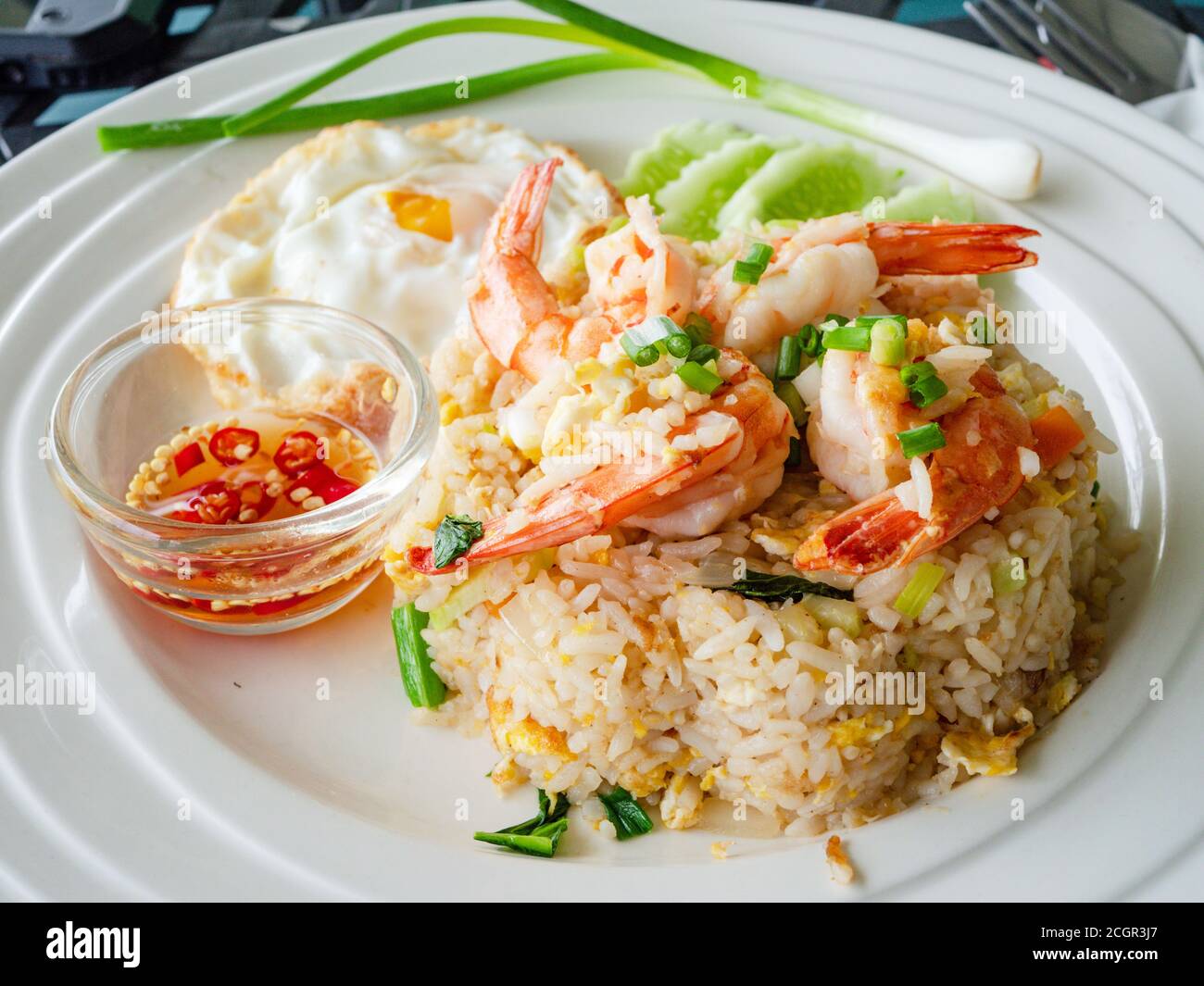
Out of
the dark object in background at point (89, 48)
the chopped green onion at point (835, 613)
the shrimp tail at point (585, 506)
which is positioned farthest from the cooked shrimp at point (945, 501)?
the dark object in background at point (89, 48)

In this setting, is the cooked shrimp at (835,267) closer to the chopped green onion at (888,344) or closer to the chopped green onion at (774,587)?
the chopped green onion at (888,344)

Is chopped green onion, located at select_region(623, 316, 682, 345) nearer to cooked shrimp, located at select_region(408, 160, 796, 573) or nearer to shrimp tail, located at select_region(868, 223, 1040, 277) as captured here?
cooked shrimp, located at select_region(408, 160, 796, 573)

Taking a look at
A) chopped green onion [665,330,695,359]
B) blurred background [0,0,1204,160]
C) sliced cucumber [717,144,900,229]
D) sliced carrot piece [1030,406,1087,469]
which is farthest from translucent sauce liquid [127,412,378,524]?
blurred background [0,0,1204,160]

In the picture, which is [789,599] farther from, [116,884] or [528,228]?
[116,884]

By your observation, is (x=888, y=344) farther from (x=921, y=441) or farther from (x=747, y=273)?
(x=747, y=273)

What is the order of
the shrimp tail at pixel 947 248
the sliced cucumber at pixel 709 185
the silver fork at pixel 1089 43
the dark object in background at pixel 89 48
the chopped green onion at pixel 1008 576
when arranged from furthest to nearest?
the dark object in background at pixel 89 48 < the silver fork at pixel 1089 43 < the sliced cucumber at pixel 709 185 < the shrimp tail at pixel 947 248 < the chopped green onion at pixel 1008 576
